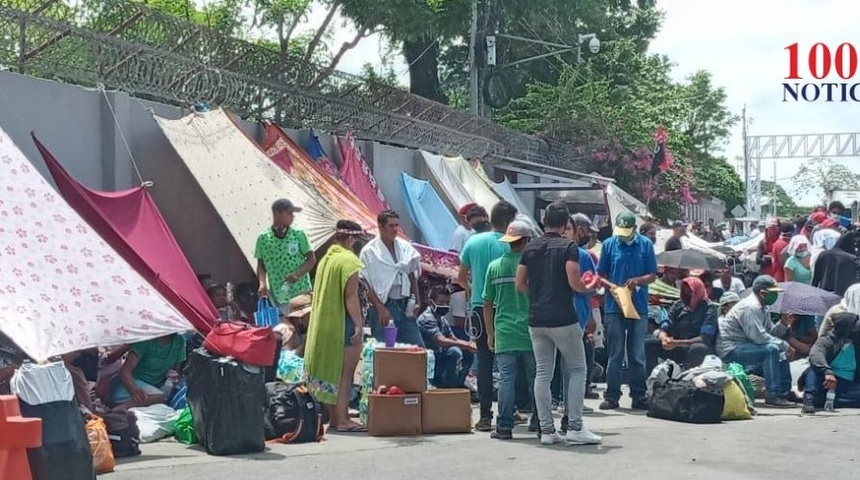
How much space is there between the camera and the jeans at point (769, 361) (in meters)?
11.4

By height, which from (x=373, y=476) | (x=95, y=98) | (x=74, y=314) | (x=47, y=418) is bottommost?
(x=373, y=476)

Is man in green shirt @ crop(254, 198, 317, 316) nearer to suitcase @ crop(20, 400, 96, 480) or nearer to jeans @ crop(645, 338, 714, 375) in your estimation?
jeans @ crop(645, 338, 714, 375)

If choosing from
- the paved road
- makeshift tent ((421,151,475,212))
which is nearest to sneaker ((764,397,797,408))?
the paved road

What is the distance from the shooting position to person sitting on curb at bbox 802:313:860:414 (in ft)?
35.9

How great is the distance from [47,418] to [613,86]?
102 ft

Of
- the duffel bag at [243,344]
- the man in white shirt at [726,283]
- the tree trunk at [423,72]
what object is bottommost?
the duffel bag at [243,344]

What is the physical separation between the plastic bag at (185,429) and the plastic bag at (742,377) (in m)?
4.76

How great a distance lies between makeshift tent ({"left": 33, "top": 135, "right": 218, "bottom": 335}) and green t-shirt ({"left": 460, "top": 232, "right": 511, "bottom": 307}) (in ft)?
7.07

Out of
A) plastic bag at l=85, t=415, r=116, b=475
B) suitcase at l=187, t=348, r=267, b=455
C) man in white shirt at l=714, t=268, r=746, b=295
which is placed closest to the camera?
plastic bag at l=85, t=415, r=116, b=475

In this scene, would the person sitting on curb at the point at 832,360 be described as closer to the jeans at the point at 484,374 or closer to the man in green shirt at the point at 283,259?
the jeans at the point at 484,374

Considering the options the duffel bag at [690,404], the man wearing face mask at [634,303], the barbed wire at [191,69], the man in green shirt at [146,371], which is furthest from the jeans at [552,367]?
the barbed wire at [191,69]

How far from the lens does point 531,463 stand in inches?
316

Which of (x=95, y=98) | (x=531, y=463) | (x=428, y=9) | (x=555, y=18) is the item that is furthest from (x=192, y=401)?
(x=555, y=18)

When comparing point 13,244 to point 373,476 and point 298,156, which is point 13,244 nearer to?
point 373,476
